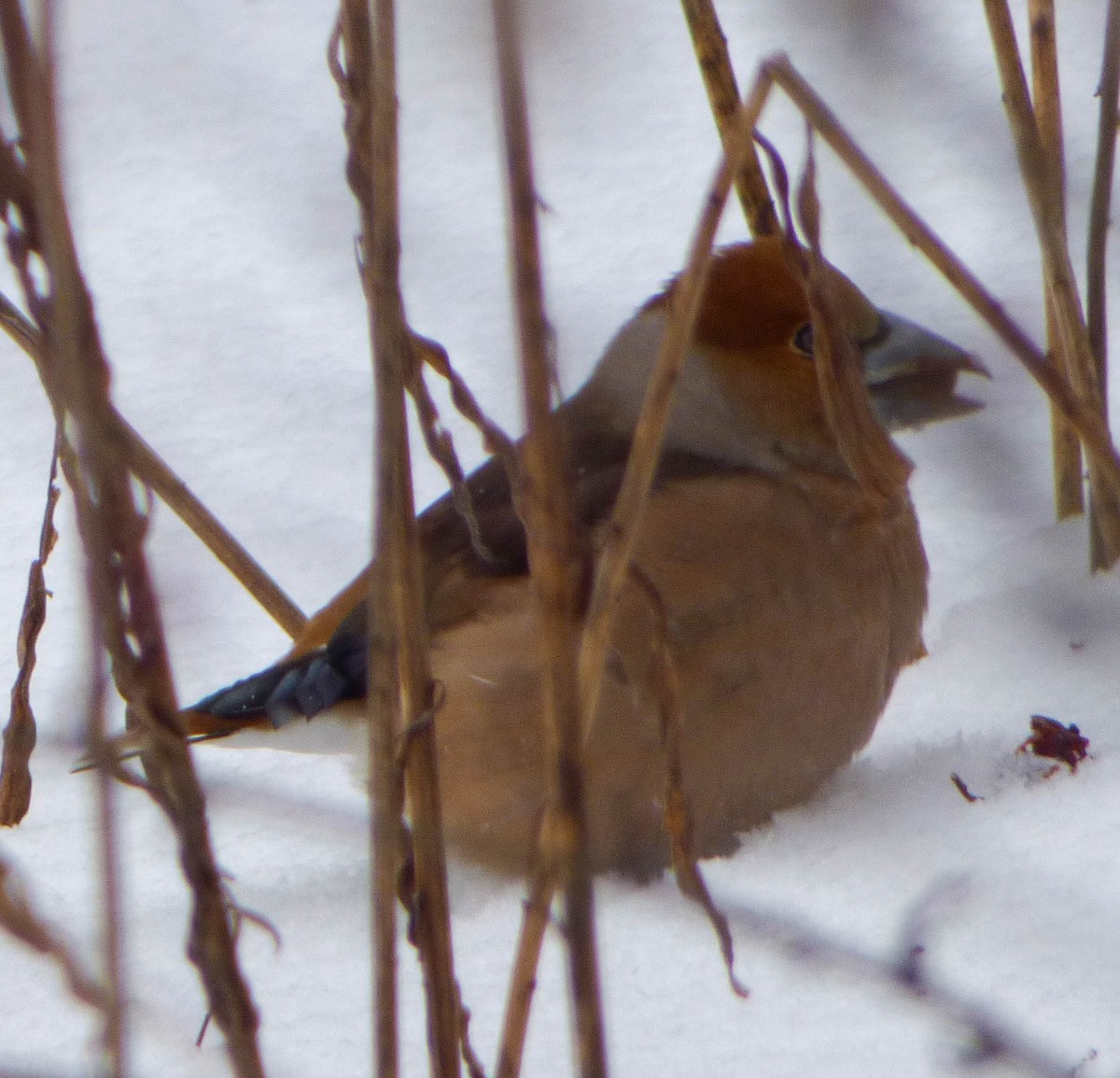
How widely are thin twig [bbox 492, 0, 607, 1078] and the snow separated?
385 millimetres

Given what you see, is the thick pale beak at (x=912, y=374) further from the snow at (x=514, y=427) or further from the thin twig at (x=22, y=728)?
the thin twig at (x=22, y=728)

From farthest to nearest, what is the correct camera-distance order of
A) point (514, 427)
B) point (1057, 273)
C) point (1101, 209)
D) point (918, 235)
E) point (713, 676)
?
point (514, 427)
point (1101, 209)
point (1057, 273)
point (713, 676)
point (918, 235)

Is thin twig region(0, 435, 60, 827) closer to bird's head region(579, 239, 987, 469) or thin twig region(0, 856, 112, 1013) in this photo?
bird's head region(579, 239, 987, 469)

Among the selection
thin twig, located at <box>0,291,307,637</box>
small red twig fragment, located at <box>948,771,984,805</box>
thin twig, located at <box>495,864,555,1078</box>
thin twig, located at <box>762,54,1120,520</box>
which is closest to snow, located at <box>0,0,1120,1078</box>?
small red twig fragment, located at <box>948,771,984,805</box>

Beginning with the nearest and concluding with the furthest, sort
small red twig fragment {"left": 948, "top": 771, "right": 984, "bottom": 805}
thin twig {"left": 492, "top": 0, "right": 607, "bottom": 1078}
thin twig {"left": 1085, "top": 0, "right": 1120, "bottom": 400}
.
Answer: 1. thin twig {"left": 492, "top": 0, "right": 607, "bottom": 1078}
2. small red twig fragment {"left": 948, "top": 771, "right": 984, "bottom": 805}
3. thin twig {"left": 1085, "top": 0, "right": 1120, "bottom": 400}

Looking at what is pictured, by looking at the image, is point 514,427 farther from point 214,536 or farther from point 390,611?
point 390,611

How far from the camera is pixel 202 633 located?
3.68 meters

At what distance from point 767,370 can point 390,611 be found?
A: 2.00 metres

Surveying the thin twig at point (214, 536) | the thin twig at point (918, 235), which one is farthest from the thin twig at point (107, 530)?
the thin twig at point (214, 536)

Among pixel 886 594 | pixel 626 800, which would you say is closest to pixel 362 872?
pixel 626 800

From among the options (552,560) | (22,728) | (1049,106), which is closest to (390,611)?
(552,560)

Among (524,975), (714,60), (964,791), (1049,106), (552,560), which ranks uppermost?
(714,60)

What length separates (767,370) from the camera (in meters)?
3.36

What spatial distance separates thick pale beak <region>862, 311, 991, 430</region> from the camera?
3355 mm
